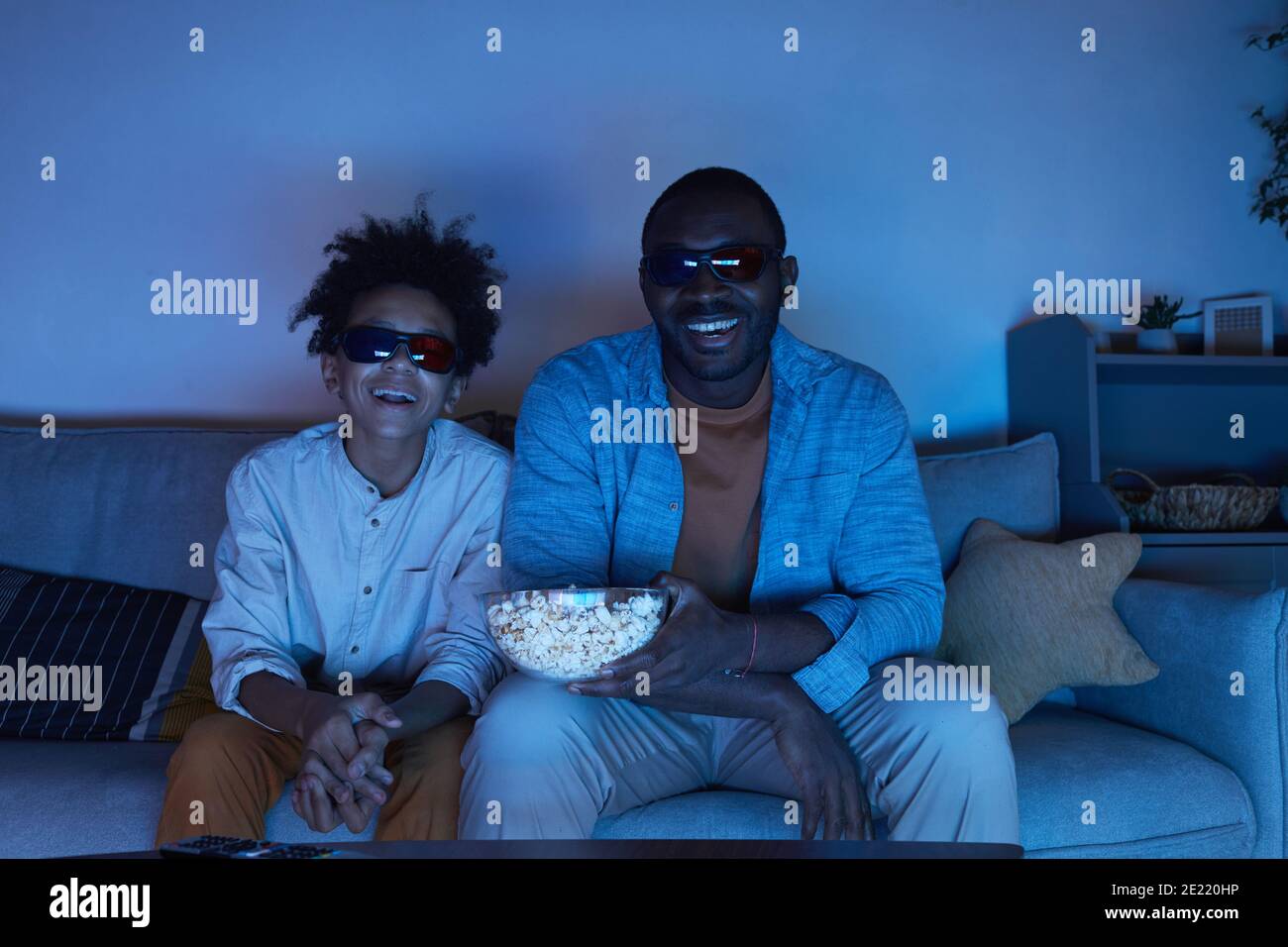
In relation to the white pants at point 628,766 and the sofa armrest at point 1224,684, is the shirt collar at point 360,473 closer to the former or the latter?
the white pants at point 628,766

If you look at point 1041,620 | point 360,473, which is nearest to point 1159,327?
point 1041,620

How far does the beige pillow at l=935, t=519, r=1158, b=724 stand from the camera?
75.8 inches

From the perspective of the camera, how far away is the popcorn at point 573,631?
129 centimetres

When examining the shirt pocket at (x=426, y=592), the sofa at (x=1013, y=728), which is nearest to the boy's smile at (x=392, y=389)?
the shirt pocket at (x=426, y=592)

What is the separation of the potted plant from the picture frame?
0.06 metres

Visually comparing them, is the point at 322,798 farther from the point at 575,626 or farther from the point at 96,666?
the point at 96,666

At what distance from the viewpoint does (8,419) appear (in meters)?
2.53

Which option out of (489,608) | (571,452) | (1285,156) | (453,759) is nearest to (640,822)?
(453,759)

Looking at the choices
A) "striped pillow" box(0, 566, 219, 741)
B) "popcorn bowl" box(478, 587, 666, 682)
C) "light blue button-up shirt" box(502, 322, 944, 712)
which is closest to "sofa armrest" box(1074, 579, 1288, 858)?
"light blue button-up shirt" box(502, 322, 944, 712)

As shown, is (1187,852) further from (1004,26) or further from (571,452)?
(1004,26)

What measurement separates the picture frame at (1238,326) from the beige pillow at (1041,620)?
0.96m

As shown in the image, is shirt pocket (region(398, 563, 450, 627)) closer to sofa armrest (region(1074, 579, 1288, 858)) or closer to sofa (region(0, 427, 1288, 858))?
sofa (region(0, 427, 1288, 858))

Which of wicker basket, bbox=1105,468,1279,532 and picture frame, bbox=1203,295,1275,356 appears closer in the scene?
wicker basket, bbox=1105,468,1279,532
